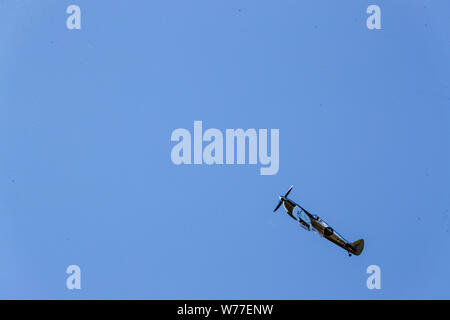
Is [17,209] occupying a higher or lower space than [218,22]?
lower

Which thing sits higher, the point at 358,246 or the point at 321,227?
the point at 321,227

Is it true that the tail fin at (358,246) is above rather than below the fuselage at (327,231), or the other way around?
below

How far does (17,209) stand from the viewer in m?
6.80

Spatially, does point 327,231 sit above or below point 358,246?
above

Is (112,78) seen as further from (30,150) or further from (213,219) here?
(213,219)

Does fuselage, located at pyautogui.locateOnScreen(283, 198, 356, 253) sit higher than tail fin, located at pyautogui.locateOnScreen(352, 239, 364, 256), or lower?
higher

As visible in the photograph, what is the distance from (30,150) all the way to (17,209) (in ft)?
2.68

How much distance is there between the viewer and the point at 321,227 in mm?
6609

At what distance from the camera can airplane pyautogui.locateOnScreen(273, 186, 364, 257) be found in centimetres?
659

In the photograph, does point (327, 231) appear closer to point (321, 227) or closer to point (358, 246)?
point (321, 227)

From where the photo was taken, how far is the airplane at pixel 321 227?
6.59m

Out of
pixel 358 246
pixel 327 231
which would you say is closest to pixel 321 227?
pixel 327 231
